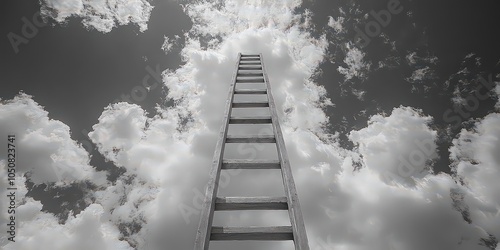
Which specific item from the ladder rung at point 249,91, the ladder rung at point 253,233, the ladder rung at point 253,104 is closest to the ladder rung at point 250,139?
the ladder rung at point 253,104

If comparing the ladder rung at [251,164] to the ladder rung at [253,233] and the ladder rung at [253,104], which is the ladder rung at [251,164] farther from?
the ladder rung at [253,104]

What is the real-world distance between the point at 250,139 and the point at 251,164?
413 mm

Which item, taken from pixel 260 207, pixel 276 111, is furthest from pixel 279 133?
pixel 260 207

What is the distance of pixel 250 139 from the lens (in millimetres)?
3119

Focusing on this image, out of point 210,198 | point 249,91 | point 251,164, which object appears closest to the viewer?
point 210,198

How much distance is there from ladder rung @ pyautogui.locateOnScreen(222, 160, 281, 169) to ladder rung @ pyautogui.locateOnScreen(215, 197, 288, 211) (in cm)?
48

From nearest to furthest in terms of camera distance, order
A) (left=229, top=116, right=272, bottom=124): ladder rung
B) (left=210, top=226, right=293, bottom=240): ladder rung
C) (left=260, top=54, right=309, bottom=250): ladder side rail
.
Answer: (left=260, top=54, right=309, bottom=250): ladder side rail
(left=210, top=226, right=293, bottom=240): ladder rung
(left=229, top=116, right=272, bottom=124): ladder rung

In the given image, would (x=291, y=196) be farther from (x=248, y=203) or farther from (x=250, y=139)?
(x=250, y=139)

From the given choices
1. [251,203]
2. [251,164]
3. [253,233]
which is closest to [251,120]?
[251,164]

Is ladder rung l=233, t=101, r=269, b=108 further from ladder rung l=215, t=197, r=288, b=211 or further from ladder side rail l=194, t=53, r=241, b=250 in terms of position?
ladder rung l=215, t=197, r=288, b=211

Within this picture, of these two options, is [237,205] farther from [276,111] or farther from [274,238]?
[276,111]

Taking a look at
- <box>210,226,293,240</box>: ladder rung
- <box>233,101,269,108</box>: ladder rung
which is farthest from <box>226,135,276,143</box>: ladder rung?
<box>210,226,293,240</box>: ladder rung

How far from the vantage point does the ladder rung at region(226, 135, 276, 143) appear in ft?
10.2

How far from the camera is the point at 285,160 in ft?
9.12
